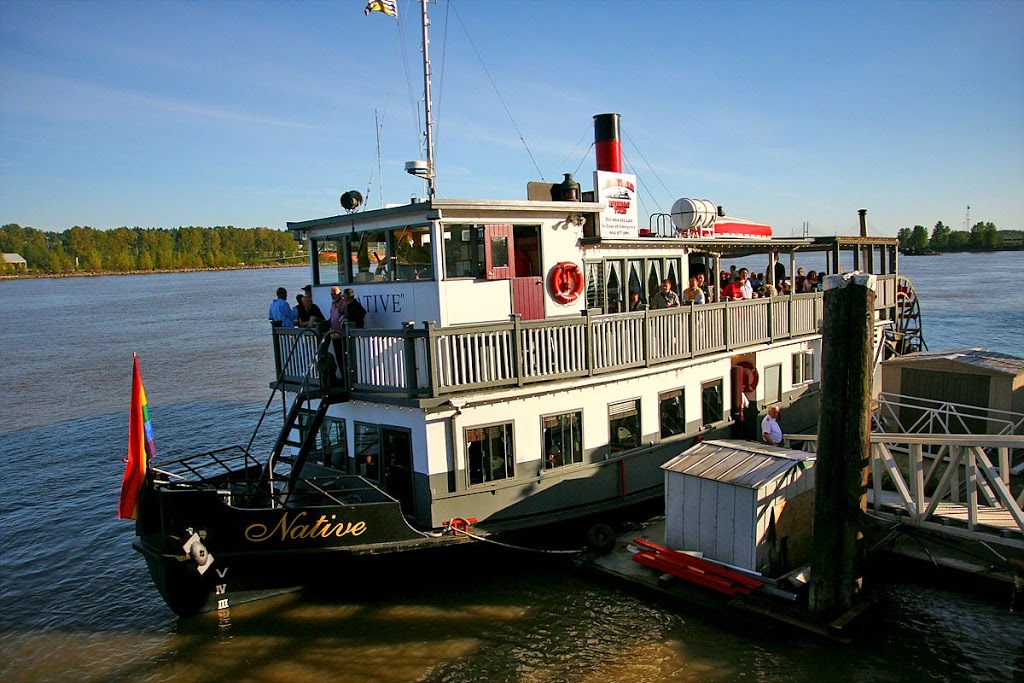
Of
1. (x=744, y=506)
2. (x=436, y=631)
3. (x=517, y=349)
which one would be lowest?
(x=436, y=631)

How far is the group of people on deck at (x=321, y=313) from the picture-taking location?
12.6m

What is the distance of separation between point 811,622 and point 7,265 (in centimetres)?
22628

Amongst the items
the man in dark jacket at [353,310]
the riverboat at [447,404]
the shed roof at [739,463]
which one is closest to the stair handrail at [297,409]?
the riverboat at [447,404]

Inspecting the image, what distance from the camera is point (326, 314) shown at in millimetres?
14320

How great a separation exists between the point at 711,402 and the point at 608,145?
6.82 metres

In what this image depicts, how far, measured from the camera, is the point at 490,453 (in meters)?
12.1

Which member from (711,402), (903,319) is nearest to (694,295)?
(711,402)

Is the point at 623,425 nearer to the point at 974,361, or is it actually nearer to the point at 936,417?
Result: the point at 936,417

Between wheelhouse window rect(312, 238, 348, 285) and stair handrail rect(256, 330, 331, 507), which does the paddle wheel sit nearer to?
wheelhouse window rect(312, 238, 348, 285)

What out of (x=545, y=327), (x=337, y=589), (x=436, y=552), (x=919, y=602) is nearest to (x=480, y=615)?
(x=436, y=552)

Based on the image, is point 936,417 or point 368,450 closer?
point 368,450

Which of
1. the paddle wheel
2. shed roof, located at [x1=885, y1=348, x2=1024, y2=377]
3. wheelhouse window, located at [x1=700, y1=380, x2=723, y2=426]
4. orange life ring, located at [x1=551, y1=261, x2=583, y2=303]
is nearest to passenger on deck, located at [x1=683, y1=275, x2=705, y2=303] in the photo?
wheelhouse window, located at [x1=700, y1=380, x2=723, y2=426]

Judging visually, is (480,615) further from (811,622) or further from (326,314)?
(326,314)

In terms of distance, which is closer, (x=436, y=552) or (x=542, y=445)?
(x=436, y=552)
